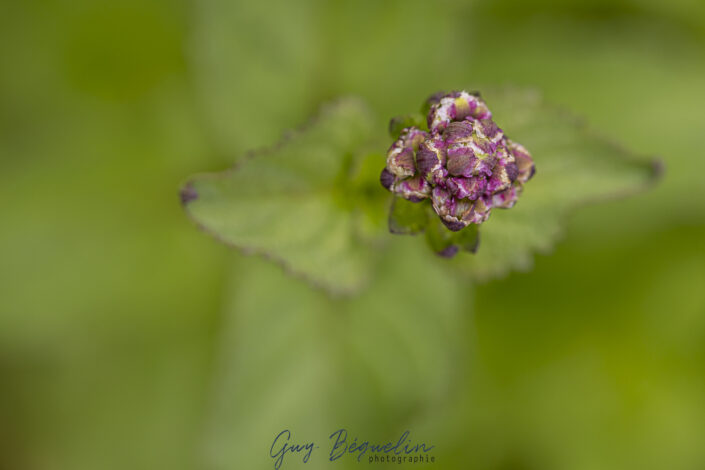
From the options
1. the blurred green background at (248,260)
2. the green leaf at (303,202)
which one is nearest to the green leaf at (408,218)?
the green leaf at (303,202)

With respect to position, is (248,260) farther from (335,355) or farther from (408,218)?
(408,218)

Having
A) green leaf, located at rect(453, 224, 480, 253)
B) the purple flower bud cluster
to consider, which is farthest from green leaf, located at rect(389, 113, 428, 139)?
green leaf, located at rect(453, 224, 480, 253)

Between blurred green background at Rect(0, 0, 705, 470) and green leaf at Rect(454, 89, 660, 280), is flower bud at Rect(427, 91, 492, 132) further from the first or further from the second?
blurred green background at Rect(0, 0, 705, 470)

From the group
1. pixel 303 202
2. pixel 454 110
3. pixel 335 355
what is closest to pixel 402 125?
pixel 454 110

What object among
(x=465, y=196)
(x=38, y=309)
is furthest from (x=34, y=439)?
(x=465, y=196)

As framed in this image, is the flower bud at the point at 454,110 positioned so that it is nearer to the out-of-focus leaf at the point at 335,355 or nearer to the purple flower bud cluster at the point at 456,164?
the purple flower bud cluster at the point at 456,164

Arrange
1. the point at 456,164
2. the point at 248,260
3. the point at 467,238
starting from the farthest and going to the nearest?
1. the point at 248,260
2. the point at 467,238
3. the point at 456,164
